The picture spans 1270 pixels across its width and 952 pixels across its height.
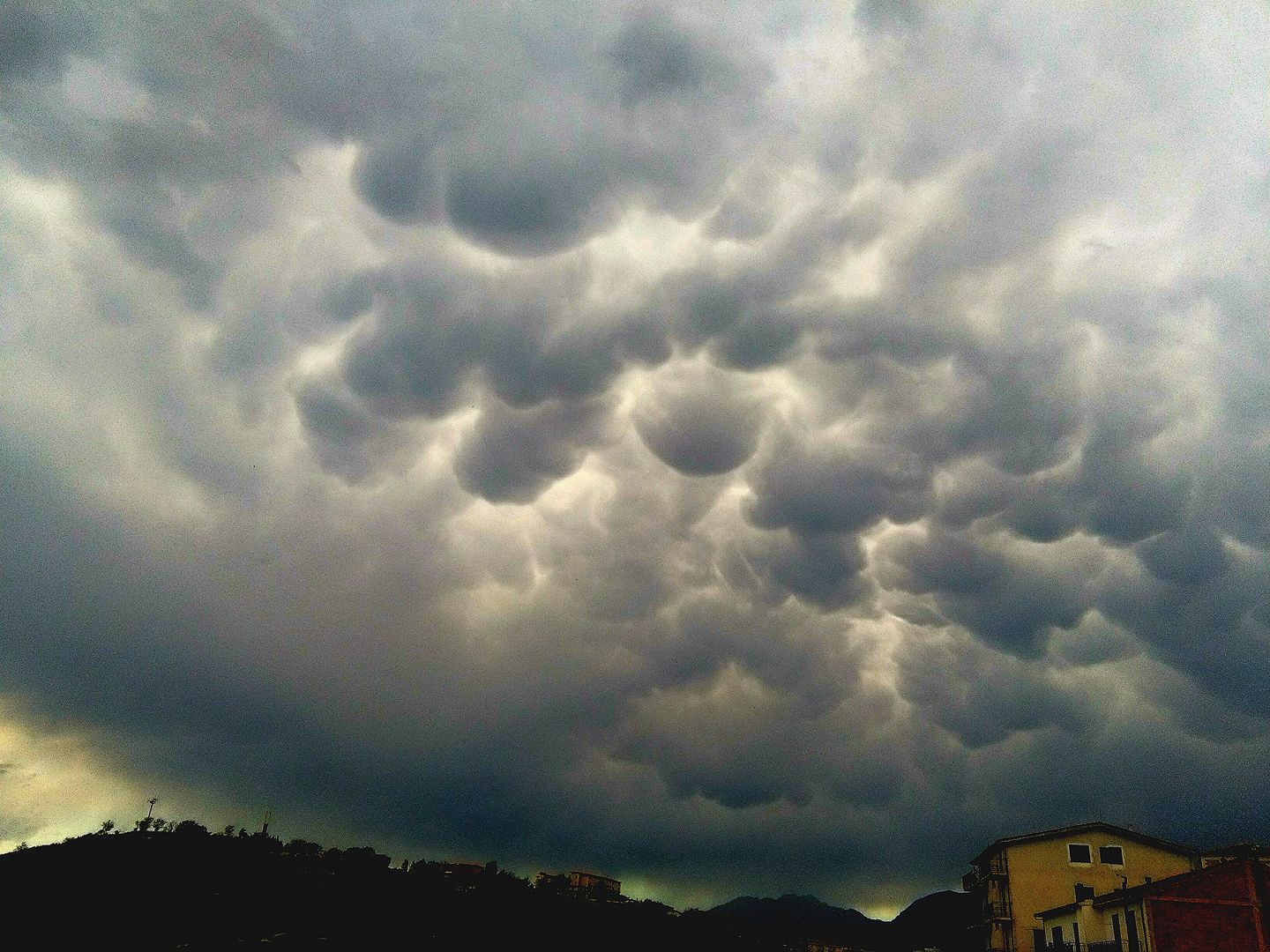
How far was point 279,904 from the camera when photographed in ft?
201

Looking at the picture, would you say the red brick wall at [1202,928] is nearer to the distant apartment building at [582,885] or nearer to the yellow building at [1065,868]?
the yellow building at [1065,868]

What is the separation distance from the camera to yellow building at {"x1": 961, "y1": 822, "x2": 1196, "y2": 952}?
258 ft

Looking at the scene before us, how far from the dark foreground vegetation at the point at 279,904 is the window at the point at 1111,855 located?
33.0 m

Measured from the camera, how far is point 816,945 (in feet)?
337

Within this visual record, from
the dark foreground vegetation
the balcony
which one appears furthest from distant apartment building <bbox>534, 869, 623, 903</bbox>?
the balcony

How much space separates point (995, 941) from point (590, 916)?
128 ft

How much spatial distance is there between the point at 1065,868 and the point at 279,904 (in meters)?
69.1

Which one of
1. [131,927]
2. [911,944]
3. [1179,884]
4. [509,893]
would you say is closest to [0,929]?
[131,927]

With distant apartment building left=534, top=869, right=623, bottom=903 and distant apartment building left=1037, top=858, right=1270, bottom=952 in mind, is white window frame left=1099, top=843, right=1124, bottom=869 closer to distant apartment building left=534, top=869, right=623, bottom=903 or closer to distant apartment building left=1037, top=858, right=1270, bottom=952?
distant apartment building left=1037, top=858, right=1270, bottom=952

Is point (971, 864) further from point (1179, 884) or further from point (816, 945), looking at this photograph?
point (1179, 884)

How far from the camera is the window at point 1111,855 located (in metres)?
79.4

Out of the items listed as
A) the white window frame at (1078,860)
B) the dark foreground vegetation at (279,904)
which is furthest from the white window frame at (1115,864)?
the dark foreground vegetation at (279,904)

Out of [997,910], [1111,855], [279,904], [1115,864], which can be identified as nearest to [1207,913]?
[1115,864]

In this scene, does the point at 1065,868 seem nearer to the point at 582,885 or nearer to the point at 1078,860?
the point at 1078,860
